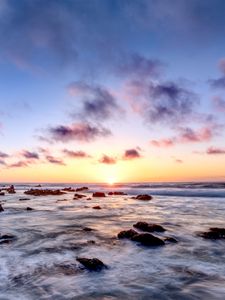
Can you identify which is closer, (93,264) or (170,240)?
(93,264)

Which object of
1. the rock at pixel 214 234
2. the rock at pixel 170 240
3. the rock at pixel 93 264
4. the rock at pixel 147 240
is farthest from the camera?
the rock at pixel 214 234

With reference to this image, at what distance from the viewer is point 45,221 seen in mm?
16297

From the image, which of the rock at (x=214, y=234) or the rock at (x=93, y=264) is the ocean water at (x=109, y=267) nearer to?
the rock at (x=93, y=264)

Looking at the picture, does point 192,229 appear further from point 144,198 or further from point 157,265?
point 144,198

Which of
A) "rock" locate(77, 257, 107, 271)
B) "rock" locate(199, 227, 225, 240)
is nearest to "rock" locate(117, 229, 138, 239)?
"rock" locate(199, 227, 225, 240)

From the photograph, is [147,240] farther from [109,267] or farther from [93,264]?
[93,264]

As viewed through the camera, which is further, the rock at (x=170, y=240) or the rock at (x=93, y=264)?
the rock at (x=170, y=240)

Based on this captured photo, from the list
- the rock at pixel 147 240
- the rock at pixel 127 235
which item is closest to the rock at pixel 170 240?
the rock at pixel 147 240

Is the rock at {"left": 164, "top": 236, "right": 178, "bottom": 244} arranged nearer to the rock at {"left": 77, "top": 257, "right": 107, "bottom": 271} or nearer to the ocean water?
the ocean water

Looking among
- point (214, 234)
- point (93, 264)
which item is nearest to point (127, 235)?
point (214, 234)

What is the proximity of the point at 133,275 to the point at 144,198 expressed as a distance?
83.0 feet

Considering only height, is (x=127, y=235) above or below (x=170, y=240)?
above

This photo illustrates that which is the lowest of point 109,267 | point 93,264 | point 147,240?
point 109,267

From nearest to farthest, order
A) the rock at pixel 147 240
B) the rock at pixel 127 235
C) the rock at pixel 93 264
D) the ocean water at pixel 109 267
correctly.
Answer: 1. the ocean water at pixel 109 267
2. the rock at pixel 93 264
3. the rock at pixel 147 240
4. the rock at pixel 127 235
